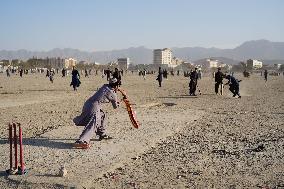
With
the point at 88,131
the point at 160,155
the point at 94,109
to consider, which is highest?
the point at 94,109

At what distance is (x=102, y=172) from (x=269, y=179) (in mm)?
2616

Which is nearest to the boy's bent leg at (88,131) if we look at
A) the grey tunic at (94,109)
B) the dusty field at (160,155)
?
the grey tunic at (94,109)

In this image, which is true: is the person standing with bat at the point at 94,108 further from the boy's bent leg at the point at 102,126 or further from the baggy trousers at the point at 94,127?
the boy's bent leg at the point at 102,126

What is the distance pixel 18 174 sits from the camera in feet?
25.0

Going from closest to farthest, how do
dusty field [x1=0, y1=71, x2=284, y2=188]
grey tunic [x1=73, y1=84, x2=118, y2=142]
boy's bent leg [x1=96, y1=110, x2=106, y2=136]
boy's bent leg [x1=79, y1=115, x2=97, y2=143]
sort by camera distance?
dusty field [x1=0, y1=71, x2=284, y2=188], boy's bent leg [x1=79, y1=115, x2=97, y2=143], grey tunic [x1=73, y1=84, x2=118, y2=142], boy's bent leg [x1=96, y1=110, x2=106, y2=136]

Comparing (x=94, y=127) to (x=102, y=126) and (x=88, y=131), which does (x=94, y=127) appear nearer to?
(x=88, y=131)

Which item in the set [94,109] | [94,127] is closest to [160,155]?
[94,127]

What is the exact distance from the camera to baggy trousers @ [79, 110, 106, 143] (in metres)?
9.84

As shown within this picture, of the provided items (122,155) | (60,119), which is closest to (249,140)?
(122,155)

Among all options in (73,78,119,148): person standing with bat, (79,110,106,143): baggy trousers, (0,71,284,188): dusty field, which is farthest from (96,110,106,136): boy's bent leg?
(0,71,284,188): dusty field

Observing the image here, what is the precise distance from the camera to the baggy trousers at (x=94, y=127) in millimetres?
9836

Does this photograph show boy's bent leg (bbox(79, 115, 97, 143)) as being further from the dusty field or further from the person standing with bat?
the dusty field

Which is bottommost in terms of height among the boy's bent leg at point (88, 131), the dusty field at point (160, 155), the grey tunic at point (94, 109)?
the dusty field at point (160, 155)

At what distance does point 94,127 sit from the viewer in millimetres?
10086
